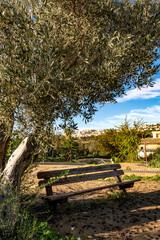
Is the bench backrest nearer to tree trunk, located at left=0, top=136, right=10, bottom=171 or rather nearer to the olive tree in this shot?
the olive tree

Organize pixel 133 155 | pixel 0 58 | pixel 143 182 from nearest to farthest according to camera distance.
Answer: pixel 0 58 → pixel 143 182 → pixel 133 155

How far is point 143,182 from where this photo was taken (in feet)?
32.7

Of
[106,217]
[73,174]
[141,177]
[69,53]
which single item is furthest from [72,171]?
[141,177]

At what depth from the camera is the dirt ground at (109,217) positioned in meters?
4.75

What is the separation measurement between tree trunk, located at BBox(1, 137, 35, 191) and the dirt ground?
1.14 m

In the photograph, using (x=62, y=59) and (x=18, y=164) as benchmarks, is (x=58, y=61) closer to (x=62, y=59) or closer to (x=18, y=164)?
(x=62, y=59)

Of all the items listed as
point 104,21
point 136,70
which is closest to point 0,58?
point 104,21

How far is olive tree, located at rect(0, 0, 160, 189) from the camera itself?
4.11 metres

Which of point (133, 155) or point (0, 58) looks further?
point (133, 155)

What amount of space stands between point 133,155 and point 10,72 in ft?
45.4

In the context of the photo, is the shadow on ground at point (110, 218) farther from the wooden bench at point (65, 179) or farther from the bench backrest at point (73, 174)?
the bench backrest at point (73, 174)

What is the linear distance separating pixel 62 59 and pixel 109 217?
4335mm

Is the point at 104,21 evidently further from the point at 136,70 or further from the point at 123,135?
the point at 123,135

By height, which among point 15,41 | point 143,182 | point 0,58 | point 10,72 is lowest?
point 143,182
